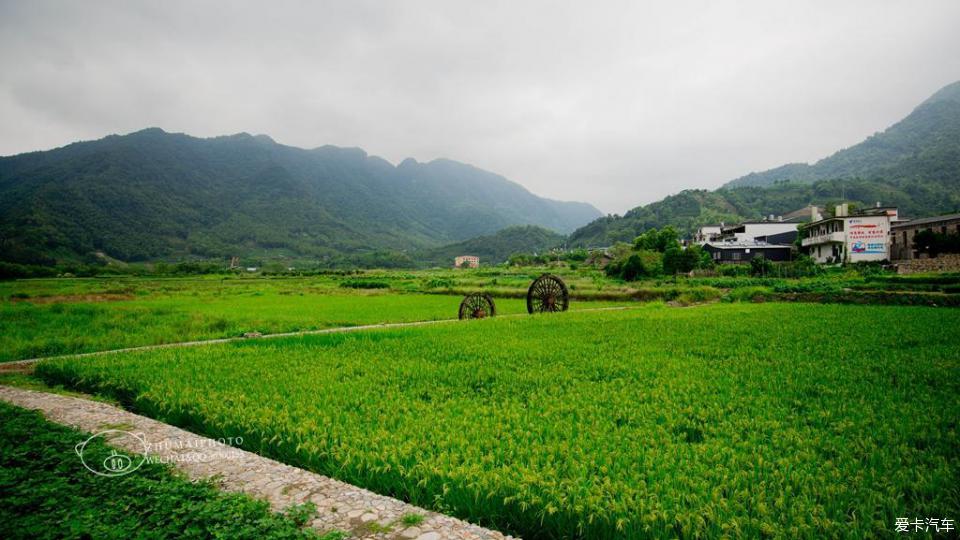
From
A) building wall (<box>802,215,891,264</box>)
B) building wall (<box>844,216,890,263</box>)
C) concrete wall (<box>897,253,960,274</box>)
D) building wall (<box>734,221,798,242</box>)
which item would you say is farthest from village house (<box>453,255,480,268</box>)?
concrete wall (<box>897,253,960,274</box>)

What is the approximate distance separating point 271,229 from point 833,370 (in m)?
170

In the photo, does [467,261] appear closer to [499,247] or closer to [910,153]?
[499,247]

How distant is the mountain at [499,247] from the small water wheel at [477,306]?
Result: 5130 inches

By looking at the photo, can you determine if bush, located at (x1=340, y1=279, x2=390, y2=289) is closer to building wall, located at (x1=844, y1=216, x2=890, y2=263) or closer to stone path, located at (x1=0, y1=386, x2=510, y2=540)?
stone path, located at (x1=0, y1=386, x2=510, y2=540)

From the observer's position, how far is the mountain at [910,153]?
10744 centimetres

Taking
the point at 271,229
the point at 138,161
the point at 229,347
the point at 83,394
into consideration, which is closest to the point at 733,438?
the point at 83,394

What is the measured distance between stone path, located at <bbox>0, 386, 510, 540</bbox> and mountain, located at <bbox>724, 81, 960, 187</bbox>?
14527 cm

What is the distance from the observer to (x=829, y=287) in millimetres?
28234

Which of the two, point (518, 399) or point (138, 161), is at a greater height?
point (138, 161)

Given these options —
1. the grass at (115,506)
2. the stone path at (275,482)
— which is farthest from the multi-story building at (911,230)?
the grass at (115,506)

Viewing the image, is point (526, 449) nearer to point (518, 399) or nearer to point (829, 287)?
point (518, 399)

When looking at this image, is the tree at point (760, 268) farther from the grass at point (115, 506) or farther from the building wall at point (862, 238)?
the grass at point (115, 506)

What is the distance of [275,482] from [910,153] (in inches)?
8254

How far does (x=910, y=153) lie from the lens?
146 metres
